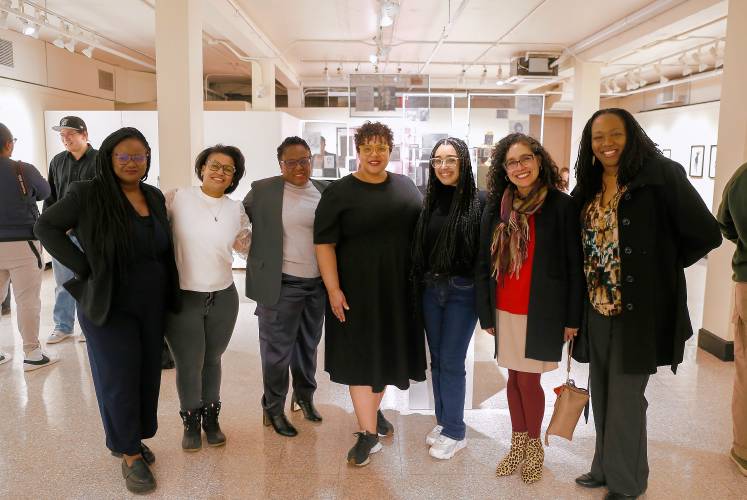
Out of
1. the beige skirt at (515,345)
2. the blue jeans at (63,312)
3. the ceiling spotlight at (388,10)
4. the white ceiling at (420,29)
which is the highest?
the white ceiling at (420,29)

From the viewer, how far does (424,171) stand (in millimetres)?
6598

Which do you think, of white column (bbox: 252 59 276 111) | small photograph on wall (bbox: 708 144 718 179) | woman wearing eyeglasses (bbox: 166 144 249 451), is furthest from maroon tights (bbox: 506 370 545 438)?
small photograph on wall (bbox: 708 144 718 179)

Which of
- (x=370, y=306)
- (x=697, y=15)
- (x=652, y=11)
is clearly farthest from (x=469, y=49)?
(x=370, y=306)

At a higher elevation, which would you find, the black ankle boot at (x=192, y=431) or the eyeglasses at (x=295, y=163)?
the eyeglasses at (x=295, y=163)

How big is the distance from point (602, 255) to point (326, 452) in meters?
1.65

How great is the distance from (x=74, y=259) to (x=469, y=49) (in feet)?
27.7

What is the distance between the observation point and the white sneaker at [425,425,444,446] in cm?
297

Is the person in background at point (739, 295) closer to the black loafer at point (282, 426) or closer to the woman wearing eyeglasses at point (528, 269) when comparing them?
the woman wearing eyeglasses at point (528, 269)

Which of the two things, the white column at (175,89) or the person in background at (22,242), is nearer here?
the person in background at (22,242)

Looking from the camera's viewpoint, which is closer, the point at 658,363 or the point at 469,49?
the point at 658,363

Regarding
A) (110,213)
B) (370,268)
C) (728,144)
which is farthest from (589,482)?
(728,144)

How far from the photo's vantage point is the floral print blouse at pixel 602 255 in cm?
229

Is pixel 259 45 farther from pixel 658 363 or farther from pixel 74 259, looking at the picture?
pixel 658 363

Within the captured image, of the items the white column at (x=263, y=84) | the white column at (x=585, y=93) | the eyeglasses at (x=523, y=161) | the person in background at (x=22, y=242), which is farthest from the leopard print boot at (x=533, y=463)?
the white column at (x=263, y=84)
